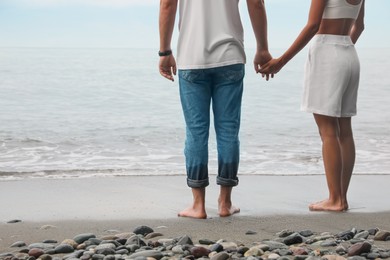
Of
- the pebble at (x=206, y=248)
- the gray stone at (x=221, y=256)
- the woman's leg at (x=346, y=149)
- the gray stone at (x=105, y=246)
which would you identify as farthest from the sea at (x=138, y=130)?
the gray stone at (x=221, y=256)

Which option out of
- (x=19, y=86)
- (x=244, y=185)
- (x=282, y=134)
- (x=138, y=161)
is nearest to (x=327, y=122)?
(x=244, y=185)

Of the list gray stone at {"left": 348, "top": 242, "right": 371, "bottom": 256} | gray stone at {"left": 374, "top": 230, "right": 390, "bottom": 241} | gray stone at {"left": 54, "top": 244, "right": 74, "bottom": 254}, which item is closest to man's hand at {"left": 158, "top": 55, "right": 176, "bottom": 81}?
gray stone at {"left": 54, "top": 244, "right": 74, "bottom": 254}

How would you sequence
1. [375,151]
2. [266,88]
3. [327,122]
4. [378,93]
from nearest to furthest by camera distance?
[327,122], [375,151], [378,93], [266,88]

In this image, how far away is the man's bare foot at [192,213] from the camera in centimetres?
553

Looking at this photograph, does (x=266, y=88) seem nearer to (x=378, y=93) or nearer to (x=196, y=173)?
(x=378, y=93)

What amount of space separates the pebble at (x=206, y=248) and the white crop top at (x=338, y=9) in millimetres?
1540

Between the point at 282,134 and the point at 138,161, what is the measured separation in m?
3.79

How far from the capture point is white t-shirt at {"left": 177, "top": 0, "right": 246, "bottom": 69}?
541 centimetres

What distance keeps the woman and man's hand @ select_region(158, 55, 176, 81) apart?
0.61m

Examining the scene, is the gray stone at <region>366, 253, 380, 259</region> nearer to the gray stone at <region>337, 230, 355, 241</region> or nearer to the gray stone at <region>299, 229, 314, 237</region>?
the gray stone at <region>337, 230, 355, 241</region>

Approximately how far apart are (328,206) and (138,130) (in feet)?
23.2

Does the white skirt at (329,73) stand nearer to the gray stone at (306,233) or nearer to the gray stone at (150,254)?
the gray stone at (306,233)

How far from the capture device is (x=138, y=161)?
9.01 meters

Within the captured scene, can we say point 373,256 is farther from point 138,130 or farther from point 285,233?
point 138,130
